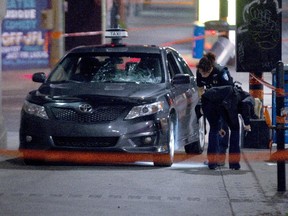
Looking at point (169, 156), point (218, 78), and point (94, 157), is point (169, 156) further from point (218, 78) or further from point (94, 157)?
point (218, 78)

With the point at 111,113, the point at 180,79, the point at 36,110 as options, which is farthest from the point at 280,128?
the point at 36,110

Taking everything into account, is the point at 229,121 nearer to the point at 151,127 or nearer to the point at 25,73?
the point at 151,127

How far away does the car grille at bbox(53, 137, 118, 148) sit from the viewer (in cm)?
1352

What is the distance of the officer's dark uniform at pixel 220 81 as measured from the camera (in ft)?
45.5

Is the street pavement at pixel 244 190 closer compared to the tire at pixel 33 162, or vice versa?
the street pavement at pixel 244 190

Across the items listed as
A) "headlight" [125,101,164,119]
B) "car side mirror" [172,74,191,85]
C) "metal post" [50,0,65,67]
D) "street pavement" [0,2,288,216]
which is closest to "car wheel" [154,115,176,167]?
"street pavement" [0,2,288,216]

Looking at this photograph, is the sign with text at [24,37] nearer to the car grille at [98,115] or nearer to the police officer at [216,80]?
the police officer at [216,80]

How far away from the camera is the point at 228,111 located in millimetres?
13680

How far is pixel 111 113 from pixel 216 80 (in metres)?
1.42

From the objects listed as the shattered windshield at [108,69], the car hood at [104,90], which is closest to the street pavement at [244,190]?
the car hood at [104,90]

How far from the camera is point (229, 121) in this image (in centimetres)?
1373

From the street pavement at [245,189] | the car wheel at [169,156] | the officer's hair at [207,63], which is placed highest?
the officer's hair at [207,63]

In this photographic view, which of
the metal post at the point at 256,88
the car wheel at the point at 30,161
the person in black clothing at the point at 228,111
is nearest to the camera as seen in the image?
the person in black clothing at the point at 228,111

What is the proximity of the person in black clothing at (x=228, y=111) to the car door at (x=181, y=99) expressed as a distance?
2.10 feet
